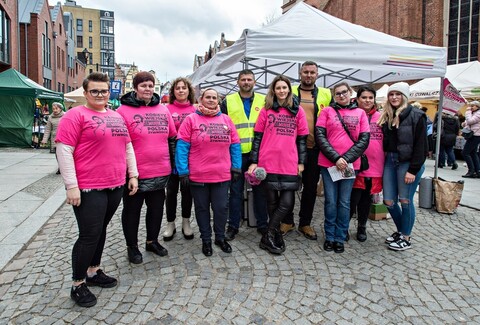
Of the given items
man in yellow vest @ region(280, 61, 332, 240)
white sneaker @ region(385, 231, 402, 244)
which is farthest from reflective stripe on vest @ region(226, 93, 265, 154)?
white sneaker @ region(385, 231, 402, 244)

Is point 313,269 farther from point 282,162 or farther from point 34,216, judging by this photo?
point 34,216

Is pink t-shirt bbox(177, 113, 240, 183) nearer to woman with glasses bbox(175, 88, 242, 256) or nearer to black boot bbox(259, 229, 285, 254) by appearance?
woman with glasses bbox(175, 88, 242, 256)

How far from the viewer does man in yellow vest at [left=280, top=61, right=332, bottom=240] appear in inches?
175

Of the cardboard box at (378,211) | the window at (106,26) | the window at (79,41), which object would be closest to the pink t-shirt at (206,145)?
the cardboard box at (378,211)

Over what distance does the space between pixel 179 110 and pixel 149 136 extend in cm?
93

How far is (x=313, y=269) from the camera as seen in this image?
3701 millimetres

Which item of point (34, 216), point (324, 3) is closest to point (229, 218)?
point (34, 216)

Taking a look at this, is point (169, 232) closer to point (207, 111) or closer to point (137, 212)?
point (137, 212)

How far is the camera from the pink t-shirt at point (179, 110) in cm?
427

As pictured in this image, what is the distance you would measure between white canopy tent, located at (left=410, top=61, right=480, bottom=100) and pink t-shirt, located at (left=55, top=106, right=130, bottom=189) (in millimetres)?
12998

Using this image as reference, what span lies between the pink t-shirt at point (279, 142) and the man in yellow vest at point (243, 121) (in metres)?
0.36

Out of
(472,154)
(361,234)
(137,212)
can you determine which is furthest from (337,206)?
(472,154)

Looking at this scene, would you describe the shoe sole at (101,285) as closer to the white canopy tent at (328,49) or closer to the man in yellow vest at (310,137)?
the man in yellow vest at (310,137)

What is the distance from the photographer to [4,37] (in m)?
20.7
